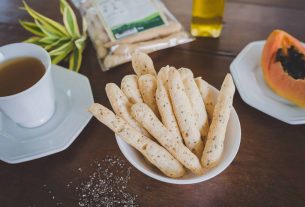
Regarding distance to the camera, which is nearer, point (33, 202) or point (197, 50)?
point (33, 202)

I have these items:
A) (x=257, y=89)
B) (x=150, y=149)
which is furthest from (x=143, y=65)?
(x=257, y=89)

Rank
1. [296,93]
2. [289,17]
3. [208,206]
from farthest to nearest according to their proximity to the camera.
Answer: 1. [289,17]
2. [296,93]
3. [208,206]

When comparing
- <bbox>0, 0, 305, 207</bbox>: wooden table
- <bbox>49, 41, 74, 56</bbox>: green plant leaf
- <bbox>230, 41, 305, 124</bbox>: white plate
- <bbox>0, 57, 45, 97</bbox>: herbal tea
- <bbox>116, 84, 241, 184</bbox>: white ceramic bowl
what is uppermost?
<bbox>0, 57, 45, 97</bbox>: herbal tea

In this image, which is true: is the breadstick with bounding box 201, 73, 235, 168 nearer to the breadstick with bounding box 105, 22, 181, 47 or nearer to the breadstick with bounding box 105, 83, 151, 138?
the breadstick with bounding box 105, 83, 151, 138

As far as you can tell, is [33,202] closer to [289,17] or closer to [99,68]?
[99,68]

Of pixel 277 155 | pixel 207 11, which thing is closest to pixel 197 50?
pixel 207 11

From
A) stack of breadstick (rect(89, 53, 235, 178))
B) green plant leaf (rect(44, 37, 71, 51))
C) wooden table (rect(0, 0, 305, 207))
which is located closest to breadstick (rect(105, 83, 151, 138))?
stack of breadstick (rect(89, 53, 235, 178))

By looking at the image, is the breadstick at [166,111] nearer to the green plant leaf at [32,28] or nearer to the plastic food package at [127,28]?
the plastic food package at [127,28]
